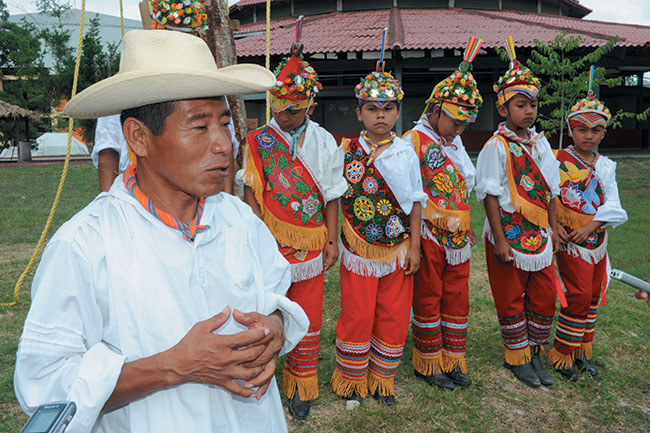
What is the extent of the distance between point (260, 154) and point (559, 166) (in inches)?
95.5

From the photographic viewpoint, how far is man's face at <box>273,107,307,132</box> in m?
3.40

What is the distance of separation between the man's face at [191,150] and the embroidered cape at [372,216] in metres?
2.08

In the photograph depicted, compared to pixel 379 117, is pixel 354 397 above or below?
below

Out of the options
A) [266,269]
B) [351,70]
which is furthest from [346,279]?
[351,70]

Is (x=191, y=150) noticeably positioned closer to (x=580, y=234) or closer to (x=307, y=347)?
(x=307, y=347)

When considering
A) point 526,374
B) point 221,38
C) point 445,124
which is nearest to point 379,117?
point 445,124

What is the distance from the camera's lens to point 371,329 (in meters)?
3.62

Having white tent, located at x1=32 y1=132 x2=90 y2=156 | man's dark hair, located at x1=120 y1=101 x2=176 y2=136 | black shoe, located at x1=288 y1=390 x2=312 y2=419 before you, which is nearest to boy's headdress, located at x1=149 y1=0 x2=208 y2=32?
man's dark hair, located at x1=120 y1=101 x2=176 y2=136

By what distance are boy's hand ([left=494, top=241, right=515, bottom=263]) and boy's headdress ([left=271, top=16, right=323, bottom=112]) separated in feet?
5.84

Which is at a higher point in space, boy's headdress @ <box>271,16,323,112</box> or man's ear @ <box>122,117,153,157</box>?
boy's headdress @ <box>271,16,323,112</box>

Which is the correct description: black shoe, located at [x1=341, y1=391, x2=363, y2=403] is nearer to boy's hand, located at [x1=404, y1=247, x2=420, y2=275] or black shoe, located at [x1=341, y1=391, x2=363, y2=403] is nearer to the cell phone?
boy's hand, located at [x1=404, y1=247, x2=420, y2=275]

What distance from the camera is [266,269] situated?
6.14 ft

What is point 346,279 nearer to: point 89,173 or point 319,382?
point 319,382

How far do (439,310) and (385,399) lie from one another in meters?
0.79
